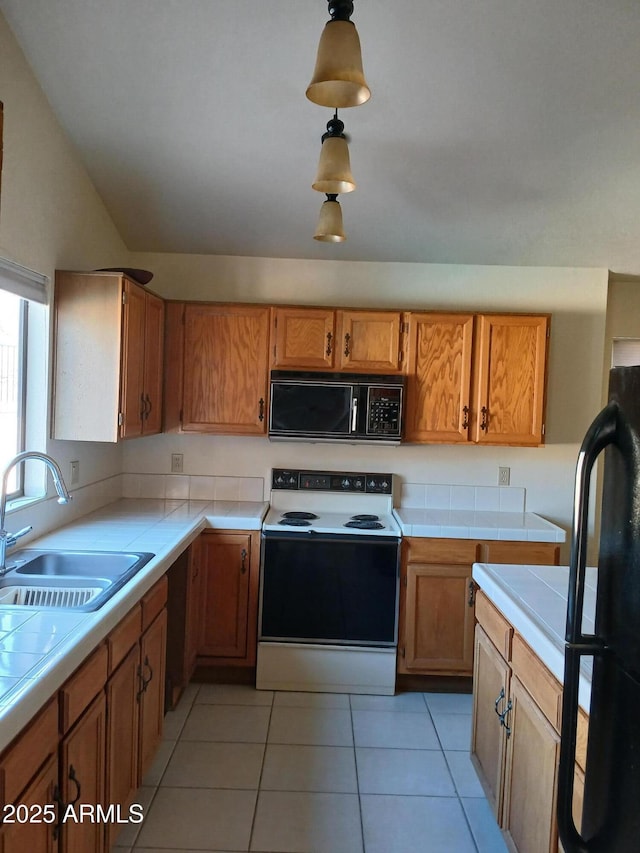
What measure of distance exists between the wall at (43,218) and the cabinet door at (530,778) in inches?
75.1

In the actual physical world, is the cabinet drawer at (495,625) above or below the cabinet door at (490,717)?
above

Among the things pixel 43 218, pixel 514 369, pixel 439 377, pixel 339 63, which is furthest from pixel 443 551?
pixel 43 218

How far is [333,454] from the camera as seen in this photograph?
3.46 meters

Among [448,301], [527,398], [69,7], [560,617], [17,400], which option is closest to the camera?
[560,617]

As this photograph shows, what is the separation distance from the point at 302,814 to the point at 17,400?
6.40 ft

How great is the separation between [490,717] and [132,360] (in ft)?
6.77

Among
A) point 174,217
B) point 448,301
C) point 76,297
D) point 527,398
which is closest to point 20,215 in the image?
point 76,297

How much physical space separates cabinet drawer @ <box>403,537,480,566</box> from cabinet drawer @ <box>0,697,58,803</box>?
6.41ft

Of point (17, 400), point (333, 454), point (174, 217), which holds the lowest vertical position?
point (333, 454)

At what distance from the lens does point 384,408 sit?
3086 millimetres

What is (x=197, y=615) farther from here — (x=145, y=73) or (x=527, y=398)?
(x=145, y=73)

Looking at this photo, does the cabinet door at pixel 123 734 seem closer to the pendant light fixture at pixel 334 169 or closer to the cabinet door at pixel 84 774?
the cabinet door at pixel 84 774

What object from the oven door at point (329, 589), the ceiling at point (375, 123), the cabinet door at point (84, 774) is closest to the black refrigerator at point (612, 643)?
the cabinet door at point (84, 774)

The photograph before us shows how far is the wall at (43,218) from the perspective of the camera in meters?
2.12
